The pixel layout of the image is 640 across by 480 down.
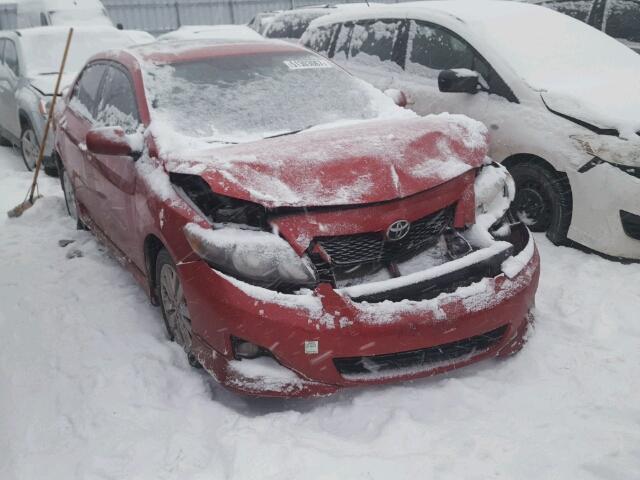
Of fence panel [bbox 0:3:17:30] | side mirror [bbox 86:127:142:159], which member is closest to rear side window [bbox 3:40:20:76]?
side mirror [bbox 86:127:142:159]

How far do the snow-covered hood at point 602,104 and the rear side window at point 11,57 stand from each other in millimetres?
6518

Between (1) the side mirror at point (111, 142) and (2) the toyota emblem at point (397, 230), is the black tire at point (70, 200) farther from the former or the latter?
(2) the toyota emblem at point (397, 230)

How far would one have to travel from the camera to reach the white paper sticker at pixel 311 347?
2.58 meters

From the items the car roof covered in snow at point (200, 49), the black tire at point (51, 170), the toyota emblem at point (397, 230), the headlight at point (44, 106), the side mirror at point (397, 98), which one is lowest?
the black tire at point (51, 170)

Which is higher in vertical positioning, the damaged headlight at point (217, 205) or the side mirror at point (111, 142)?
the side mirror at point (111, 142)

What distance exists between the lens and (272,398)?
2.99m

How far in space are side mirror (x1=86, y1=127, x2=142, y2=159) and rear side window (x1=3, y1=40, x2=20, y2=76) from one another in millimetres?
5289

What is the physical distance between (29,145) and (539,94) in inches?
225

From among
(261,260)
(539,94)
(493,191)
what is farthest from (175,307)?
(539,94)

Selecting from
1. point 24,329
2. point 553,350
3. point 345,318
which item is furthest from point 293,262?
point 24,329

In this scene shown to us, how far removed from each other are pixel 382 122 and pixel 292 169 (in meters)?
0.89

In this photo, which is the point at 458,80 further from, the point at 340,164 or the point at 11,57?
the point at 11,57

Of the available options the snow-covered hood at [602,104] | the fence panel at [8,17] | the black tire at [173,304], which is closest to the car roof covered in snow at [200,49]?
the black tire at [173,304]

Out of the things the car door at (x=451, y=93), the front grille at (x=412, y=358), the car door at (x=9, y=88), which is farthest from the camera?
the car door at (x=9, y=88)
